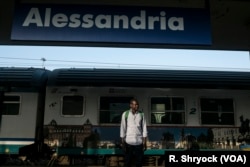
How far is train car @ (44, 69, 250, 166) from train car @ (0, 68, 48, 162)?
35cm

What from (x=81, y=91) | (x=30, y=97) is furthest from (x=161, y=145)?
(x=30, y=97)

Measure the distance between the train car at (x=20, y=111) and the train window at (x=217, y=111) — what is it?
5348mm

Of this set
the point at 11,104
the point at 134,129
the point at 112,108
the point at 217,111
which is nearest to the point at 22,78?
the point at 11,104

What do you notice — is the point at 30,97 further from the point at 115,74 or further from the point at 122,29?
the point at 122,29

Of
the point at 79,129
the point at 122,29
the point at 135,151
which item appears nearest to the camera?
the point at 122,29

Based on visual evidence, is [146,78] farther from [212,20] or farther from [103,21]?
[103,21]

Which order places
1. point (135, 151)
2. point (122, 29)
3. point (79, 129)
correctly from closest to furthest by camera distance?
point (122, 29) → point (135, 151) → point (79, 129)

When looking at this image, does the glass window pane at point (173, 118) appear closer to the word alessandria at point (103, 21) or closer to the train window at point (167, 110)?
the train window at point (167, 110)

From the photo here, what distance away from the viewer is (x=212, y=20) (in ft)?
26.8

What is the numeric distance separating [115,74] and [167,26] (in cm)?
671

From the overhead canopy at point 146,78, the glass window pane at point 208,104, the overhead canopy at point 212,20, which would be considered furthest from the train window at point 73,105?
the glass window pane at point 208,104

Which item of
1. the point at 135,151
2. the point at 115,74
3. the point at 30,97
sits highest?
the point at 115,74

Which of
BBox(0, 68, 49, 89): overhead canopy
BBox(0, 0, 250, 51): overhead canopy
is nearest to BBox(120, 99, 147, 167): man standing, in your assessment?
BBox(0, 0, 250, 51): overhead canopy

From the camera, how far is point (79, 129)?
1281cm
